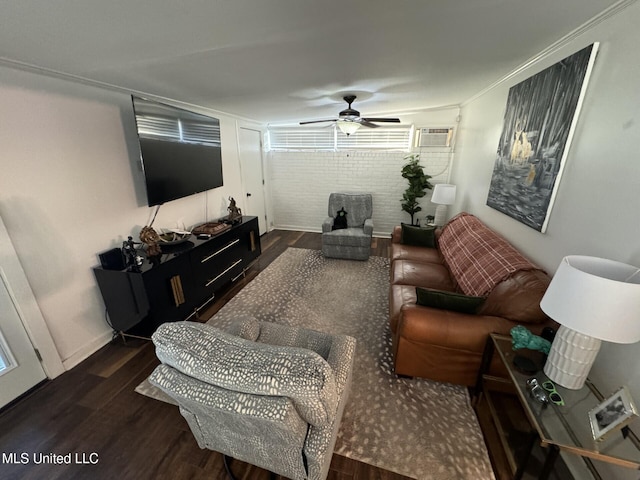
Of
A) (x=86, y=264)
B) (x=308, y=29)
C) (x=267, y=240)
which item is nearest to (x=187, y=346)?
(x=308, y=29)

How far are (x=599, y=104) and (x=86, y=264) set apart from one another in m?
3.74

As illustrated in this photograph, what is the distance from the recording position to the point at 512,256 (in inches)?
77.5

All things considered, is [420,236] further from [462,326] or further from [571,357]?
[571,357]

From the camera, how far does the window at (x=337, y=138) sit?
14.8ft

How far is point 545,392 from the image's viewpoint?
3.91 ft

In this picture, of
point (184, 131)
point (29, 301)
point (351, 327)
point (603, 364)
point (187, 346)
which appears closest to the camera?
point (187, 346)

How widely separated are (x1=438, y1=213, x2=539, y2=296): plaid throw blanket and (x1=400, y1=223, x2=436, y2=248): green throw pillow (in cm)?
25

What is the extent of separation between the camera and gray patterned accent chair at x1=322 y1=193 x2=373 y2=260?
3.90 metres

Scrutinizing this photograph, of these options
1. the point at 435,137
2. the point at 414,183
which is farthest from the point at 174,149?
the point at 435,137

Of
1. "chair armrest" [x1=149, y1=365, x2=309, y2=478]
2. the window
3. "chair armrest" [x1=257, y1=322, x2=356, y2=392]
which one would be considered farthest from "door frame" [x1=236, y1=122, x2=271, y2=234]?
"chair armrest" [x1=149, y1=365, x2=309, y2=478]

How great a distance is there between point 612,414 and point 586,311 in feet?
1.42

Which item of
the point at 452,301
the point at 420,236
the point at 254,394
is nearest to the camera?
the point at 254,394

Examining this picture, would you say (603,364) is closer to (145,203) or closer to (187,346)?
(187,346)

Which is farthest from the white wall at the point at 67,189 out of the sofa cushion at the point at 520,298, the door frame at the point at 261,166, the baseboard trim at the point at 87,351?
the sofa cushion at the point at 520,298
